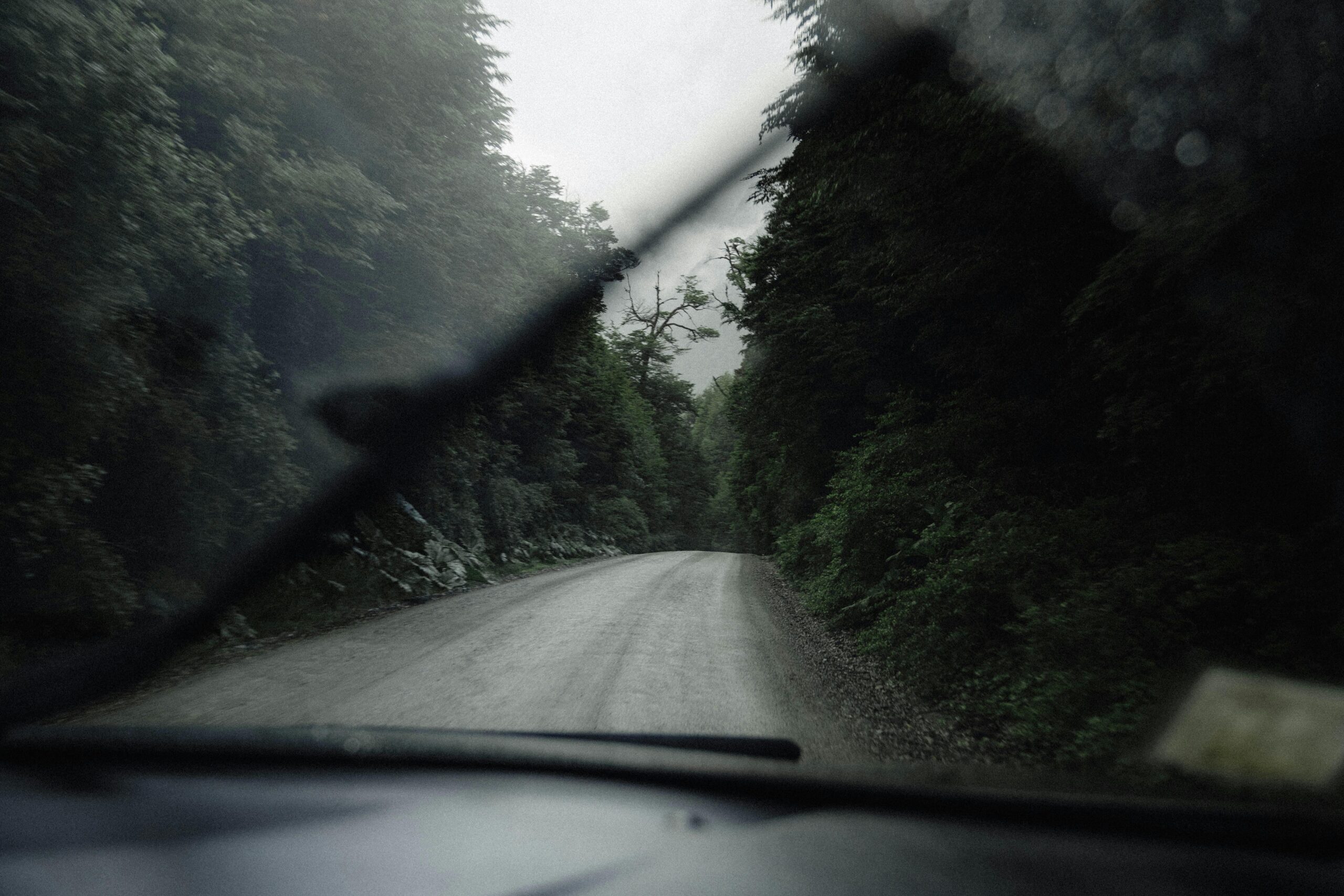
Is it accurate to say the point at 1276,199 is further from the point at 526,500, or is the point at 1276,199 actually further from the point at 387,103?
the point at 526,500

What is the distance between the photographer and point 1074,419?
681cm

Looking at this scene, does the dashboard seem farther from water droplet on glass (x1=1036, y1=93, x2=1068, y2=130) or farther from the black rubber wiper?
water droplet on glass (x1=1036, y1=93, x2=1068, y2=130)

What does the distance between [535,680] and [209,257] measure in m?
5.90

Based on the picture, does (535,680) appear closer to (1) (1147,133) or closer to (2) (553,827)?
(2) (553,827)

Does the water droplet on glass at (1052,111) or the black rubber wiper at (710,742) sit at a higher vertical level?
the water droplet on glass at (1052,111)

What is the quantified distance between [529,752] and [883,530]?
8.24m

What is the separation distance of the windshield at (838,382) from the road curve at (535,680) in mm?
64

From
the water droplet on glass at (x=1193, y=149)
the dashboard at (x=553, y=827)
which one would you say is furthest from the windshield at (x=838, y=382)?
the dashboard at (x=553, y=827)

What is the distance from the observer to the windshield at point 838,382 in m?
3.80

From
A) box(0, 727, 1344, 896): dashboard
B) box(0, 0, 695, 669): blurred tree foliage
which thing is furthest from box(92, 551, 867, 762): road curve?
box(0, 0, 695, 669): blurred tree foliage

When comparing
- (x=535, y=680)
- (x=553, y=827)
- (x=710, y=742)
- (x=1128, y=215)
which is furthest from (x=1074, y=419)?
(x=553, y=827)

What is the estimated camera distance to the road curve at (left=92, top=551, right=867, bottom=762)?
15.2 feet

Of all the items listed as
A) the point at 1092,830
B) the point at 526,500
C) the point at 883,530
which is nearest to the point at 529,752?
the point at 1092,830

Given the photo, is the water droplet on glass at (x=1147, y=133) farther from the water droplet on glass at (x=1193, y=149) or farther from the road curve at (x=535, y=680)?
the road curve at (x=535, y=680)
